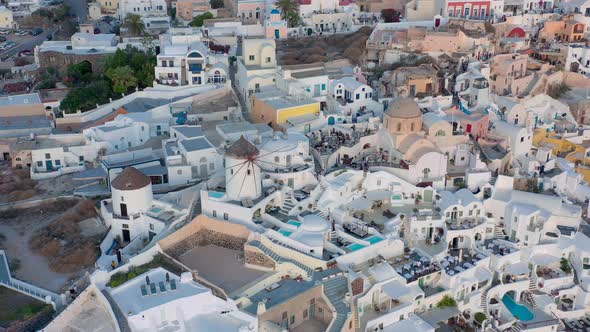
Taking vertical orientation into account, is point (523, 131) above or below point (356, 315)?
above

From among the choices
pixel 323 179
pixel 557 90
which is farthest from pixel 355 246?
pixel 557 90

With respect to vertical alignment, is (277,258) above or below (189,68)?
below

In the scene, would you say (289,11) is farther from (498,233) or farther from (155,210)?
(498,233)

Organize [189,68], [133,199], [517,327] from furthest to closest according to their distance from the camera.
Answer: [189,68], [133,199], [517,327]

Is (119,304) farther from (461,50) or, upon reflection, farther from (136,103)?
(461,50)

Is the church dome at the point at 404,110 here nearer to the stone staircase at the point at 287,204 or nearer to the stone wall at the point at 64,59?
the stone staircase at the point at 287,204

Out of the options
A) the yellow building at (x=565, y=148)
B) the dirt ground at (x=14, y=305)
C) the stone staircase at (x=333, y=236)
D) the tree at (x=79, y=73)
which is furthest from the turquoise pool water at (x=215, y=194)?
the tree at (x=79, y=73)

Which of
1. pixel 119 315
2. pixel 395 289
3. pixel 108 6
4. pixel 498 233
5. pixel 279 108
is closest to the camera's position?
pixel 119 315

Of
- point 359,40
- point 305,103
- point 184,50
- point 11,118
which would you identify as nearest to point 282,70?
point 305,103
